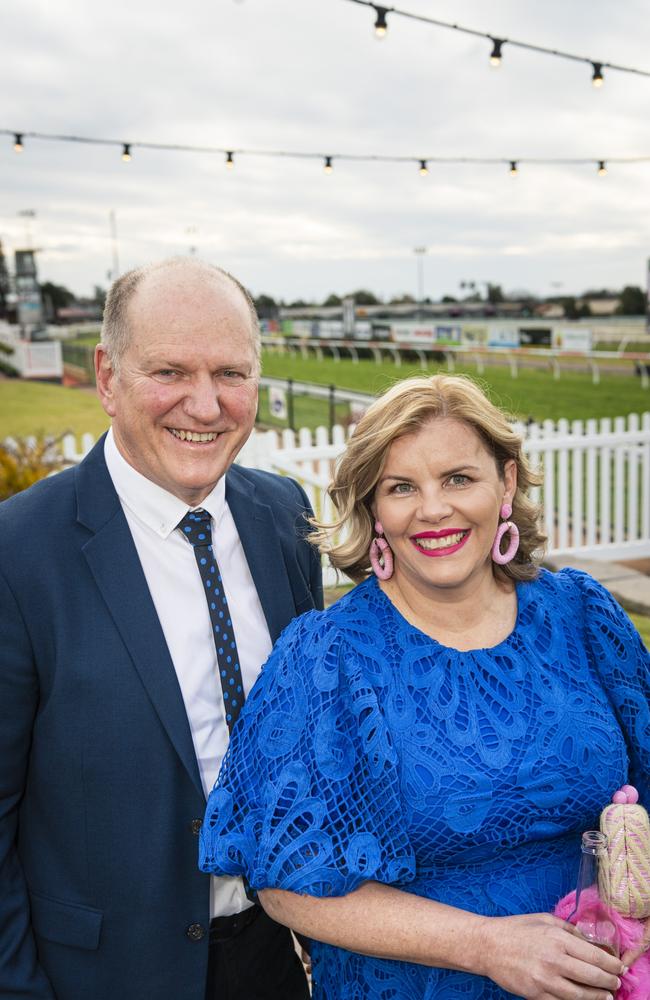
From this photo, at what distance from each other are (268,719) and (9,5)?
11423 millimetres

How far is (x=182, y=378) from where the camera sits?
1.87m

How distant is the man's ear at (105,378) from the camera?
193cm

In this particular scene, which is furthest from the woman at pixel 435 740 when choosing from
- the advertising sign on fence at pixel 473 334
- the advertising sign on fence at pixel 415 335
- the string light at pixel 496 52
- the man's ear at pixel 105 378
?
the advertising sign on fence at pixel 473 334

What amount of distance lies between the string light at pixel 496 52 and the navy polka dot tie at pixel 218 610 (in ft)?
23.1

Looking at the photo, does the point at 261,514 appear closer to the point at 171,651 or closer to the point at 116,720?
the point at 171,651

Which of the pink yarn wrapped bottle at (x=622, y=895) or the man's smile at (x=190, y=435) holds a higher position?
the man's smile at (x=190, y=435)

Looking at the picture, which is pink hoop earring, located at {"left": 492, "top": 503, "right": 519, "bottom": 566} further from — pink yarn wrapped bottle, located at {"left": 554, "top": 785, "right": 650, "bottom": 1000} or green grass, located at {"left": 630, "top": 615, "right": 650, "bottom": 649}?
green grass, located at {"left": 630, "top": 615, "right": 650, "bottom": 649}

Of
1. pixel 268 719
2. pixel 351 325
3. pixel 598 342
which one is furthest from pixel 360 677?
pixel 351 325

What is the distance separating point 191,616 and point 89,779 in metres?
0.43

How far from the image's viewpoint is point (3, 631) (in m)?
1.65

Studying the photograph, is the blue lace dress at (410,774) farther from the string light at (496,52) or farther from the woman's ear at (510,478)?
the string light at (496,52)

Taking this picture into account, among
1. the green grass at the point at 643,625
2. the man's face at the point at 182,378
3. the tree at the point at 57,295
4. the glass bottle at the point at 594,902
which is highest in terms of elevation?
the tree at the point at 57,295

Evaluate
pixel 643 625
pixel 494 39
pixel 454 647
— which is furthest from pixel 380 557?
pixel 494 39

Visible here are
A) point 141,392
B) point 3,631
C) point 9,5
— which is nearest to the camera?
point 3,631
